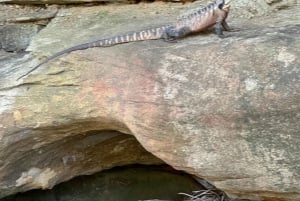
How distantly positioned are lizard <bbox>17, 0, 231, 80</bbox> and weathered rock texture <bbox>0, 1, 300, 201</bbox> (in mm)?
56

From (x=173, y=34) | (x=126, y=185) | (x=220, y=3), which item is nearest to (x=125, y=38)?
(x=173, y=34)

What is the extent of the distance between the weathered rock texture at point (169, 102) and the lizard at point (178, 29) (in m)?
0.06

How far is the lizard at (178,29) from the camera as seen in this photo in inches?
121

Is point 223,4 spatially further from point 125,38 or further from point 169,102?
point 169,102

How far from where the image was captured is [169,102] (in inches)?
107

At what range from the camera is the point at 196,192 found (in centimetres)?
375

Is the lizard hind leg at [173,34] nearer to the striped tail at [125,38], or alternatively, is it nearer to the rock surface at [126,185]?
the striped tail at [125,38]

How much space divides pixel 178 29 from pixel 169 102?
0.53 metres

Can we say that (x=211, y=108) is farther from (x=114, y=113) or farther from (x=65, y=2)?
(x=65, y=2)

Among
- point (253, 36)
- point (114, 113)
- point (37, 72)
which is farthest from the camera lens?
point (37, 72)

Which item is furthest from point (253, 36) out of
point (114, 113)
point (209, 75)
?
point (114, 113)

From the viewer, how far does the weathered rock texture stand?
8.38 ft

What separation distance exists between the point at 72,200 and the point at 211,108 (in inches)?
67.2

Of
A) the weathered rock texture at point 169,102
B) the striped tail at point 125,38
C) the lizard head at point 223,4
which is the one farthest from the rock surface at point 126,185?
the lizard head at point 223,4
